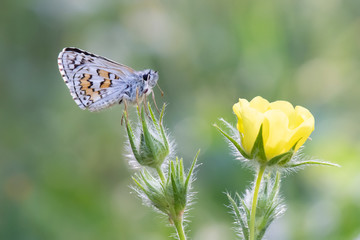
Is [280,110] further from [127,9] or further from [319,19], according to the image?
Result: [127,9]

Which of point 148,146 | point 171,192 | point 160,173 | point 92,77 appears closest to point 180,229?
point 171,192

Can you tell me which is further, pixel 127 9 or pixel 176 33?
pixel 127 9

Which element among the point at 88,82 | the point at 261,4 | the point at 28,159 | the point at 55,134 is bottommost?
the point at 88,82

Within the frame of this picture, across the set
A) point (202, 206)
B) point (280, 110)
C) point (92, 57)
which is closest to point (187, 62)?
point (202, 206)

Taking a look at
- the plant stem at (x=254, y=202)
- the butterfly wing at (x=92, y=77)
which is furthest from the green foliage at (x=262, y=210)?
the butterfly wing at (x=92, y=77)

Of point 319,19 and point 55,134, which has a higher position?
point 319,19

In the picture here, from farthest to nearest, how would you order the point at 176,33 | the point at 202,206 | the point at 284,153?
the point at 176,33 < the point at 202,206 < the point at 284,153

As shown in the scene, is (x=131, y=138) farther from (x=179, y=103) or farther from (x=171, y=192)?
(x=179, y=103)
